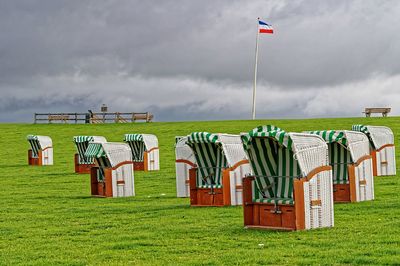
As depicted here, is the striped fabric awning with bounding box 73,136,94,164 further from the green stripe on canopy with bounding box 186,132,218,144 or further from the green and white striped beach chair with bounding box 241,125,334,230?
the green and white striped beach chair with bounding box 241,125,334,230

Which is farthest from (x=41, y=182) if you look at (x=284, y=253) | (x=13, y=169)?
(x=284, y=253)

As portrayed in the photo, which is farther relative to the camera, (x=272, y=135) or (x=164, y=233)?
(x=164, y=233)

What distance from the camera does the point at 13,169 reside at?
142 feet

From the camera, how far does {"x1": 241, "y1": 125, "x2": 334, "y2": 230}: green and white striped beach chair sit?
1546 cm

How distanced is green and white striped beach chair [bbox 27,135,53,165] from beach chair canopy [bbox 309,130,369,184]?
26800mm

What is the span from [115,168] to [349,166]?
7.47 m

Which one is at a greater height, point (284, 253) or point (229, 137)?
point (229, 137)

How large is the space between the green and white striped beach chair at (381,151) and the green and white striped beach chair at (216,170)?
10369mm

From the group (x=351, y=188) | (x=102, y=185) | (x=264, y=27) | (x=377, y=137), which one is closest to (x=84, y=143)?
(x=102, y=185)

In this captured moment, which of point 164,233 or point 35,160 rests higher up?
point 35,160

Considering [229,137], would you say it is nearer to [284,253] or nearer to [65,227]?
[65,227]

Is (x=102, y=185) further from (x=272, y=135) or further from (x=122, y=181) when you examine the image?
(x=272, y=135)

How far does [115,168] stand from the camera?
1008 inches

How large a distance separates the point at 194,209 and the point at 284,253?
7823 mm
